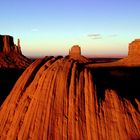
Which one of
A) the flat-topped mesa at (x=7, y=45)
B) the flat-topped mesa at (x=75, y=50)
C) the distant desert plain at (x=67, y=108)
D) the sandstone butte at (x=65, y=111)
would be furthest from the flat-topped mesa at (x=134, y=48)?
the sandstone butte at (x=65, y=111)

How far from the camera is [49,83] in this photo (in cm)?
1579

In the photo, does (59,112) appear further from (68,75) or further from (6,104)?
(6,104)

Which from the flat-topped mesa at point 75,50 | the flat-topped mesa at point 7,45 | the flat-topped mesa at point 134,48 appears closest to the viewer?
the flat-topped mesa at point 134,48

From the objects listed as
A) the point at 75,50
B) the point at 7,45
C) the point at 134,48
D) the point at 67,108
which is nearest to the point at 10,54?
the point at 7,45

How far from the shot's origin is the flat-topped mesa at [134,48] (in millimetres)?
123988

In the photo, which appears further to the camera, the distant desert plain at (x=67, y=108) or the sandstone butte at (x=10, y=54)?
the sandstone butte at (x=10, y=54)

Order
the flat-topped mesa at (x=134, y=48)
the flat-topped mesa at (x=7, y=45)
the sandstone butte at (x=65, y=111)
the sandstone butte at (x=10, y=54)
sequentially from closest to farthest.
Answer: the sandstone butte at (x=65, y=111), the flat-topped mesa at (x=134, y=48), the sandstone butte at (x=10, y=54), the flat-topped mesa at (x=7, y=45)

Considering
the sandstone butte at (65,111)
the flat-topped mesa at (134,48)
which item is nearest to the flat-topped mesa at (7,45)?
the flat-topped mesa at (134,48)

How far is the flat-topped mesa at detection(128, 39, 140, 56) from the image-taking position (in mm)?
123988

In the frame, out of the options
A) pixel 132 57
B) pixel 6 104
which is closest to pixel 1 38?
pixel 132 57

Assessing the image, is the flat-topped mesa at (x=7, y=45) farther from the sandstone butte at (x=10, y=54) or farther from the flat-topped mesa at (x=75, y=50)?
the flat-topped mesa at (x=75, y=50)

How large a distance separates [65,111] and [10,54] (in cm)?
16999

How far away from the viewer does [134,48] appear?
127 meters

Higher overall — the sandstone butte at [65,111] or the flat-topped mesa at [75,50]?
the sandstone butte at [65,111]
